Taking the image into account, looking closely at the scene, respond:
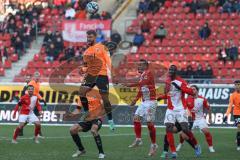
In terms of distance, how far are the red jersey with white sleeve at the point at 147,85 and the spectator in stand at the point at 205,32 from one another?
18.9 m

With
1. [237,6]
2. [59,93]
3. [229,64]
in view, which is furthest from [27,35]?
[229,64]

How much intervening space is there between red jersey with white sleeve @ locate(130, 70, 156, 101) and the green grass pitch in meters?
1.42

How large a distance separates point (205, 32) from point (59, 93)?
8858mm

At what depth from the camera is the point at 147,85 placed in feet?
63.5

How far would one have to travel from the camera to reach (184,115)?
56.2 feet

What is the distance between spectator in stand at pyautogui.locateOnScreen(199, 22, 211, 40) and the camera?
38.3 m

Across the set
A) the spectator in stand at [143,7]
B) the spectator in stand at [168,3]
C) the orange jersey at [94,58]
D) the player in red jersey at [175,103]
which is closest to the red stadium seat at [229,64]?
the spectator in stand at [168,3]

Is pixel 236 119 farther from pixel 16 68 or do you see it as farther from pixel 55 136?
pixel 16 68

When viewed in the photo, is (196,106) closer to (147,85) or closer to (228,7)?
(147,85)

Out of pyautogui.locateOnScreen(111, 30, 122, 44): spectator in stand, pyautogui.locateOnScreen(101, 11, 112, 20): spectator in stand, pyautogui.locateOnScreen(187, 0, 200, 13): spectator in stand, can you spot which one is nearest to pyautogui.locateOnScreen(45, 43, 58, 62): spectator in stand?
pyautogui.locateOnScreen(101, 11, 112, 20): spectator in stand

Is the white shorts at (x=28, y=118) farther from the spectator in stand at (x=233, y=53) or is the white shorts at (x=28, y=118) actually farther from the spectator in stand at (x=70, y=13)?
the spectator in stand at (x=70, y=13)

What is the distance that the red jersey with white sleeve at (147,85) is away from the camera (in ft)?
62.3

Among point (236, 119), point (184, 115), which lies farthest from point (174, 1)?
point (184, 115)

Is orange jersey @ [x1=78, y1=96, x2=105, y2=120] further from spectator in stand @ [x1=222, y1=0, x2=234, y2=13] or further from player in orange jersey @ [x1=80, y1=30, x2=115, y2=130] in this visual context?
spectator in stand @ [x1=222, y1=0, x2=234, y2=13]
